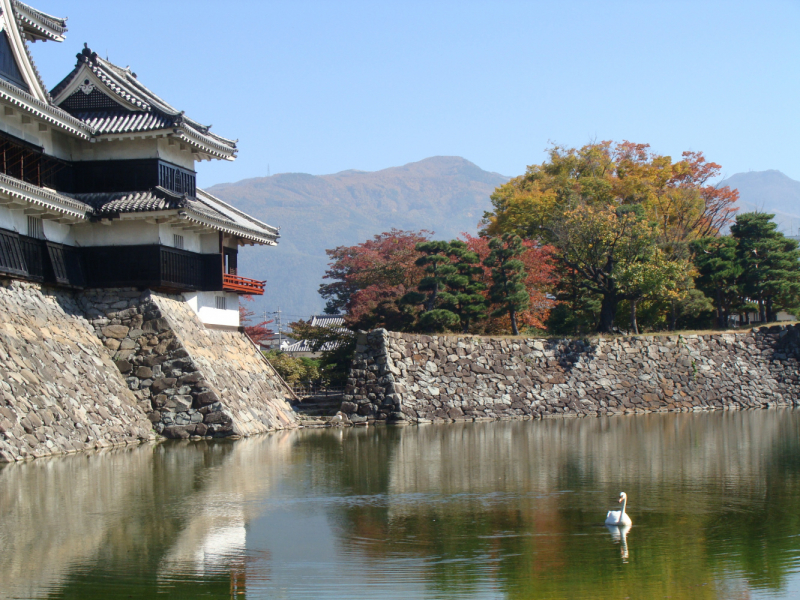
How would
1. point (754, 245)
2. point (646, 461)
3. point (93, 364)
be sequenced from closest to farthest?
point (646, 461) → point (93, 364) → point (754, 245)

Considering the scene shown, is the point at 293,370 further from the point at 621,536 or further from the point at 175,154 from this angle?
the point at 621,536

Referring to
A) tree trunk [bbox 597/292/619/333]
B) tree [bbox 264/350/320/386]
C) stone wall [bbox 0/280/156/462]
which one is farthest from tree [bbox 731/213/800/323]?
stone wall [bbox 0/280/156/462]

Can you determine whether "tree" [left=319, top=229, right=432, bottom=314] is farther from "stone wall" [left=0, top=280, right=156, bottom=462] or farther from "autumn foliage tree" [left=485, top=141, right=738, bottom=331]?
"stone wall" [left=0, top=280, right=156, bottom=462]

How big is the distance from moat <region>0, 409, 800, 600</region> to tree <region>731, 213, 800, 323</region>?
50.8ft

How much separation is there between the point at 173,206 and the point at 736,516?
47.3 feet

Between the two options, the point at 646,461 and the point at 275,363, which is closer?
the point at 646,461

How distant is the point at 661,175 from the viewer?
1528 inches

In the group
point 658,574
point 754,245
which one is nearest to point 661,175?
point 754,245

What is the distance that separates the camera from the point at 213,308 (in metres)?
23.6

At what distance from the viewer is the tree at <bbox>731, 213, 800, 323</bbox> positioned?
31141 mm

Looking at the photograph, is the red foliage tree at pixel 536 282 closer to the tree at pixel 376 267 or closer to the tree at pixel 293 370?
the tree at pixel 376 267

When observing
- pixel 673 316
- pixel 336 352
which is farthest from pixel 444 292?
pixel 673 316

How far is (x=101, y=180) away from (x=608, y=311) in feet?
57.1

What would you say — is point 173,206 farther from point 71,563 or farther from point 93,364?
point 71,563
